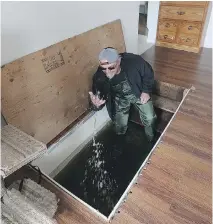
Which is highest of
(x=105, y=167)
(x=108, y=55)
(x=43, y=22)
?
(x=43, y=22)

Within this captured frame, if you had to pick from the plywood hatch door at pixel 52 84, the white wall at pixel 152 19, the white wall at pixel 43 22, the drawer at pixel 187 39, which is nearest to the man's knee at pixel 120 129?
the plywood hatch door at pixel 52 84

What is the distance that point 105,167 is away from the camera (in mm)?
2539

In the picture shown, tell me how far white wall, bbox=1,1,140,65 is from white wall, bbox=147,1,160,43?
A: 1.75 meters

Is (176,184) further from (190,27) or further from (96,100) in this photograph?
(190,27)

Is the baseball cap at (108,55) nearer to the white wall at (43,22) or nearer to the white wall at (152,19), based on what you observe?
the white wall at (43,22)

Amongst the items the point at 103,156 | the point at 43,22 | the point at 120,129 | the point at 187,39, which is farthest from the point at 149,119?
the point at 187,39

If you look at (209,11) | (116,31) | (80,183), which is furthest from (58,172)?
(209,11)

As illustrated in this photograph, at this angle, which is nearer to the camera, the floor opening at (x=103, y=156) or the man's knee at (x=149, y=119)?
the floor opening at (x=103, y=156)

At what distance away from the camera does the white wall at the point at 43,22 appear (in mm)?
1585

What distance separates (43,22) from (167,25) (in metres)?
2.83

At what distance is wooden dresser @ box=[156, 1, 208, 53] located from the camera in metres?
3.63

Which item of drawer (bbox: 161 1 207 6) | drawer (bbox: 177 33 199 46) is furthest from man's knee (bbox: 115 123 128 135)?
drawer (bbox: 161 1 207 6)

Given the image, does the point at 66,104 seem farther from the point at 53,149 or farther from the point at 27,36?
the point at 27,36

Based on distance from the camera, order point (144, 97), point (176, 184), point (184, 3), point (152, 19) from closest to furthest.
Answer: point (176, 184)
point (144, 97)
point (184, 3)
point (152, 19)
